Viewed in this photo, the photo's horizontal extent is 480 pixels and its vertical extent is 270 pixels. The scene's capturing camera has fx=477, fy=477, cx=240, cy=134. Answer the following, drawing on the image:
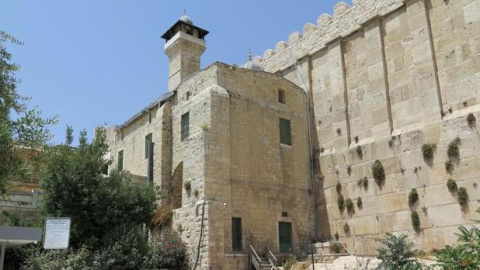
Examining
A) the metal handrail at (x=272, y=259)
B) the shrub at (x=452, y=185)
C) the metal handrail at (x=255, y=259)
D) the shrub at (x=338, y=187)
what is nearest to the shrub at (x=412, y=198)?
the shrub at (x=452, y=185)

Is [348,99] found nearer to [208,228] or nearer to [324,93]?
[324,93]

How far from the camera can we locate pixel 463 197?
14633 millimetres

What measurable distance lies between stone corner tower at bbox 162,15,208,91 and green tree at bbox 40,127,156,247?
1124 cm

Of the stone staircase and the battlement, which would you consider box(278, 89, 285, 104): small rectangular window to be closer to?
the battlement

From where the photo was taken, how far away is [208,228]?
1583 cm

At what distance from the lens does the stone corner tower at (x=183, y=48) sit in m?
27.3

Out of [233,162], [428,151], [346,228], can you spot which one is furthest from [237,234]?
[428,151]

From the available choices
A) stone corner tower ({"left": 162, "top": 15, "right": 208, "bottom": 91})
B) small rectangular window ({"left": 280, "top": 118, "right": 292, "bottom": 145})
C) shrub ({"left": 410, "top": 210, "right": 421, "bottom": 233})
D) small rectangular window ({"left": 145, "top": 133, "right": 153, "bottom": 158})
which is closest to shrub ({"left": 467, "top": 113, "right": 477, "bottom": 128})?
shrub ({"left": 410, "top": 210, "right": 421, "bottom": 233})

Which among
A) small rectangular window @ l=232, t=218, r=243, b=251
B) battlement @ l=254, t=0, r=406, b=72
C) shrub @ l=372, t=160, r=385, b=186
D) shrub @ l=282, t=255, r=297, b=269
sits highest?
battlement @ l=254, t=0, r=406, b=72

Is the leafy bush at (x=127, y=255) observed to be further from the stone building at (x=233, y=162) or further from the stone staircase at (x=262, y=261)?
the stone staircase at (x=262, y=261)

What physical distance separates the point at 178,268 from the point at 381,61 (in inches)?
418

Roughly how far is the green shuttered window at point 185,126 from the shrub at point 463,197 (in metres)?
9.81

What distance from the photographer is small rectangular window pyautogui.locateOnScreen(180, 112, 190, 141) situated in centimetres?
1878

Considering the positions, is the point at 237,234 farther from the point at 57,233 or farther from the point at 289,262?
the point at 57,233
